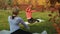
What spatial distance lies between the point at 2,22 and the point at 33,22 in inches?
24.3

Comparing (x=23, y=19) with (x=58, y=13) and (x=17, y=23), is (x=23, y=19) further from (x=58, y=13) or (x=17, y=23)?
(x=58, y=13)

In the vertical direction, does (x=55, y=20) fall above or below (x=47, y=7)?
below

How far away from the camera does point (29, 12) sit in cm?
441

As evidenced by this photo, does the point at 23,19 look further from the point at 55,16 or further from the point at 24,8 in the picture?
the point at 55,16

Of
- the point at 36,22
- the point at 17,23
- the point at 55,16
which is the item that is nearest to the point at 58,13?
the point at 55,16

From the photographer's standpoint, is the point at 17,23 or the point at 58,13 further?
the point at 58,13

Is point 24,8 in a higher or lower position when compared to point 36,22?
higher

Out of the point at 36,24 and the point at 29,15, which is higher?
the point at 29,15

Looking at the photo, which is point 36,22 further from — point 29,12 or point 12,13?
point 12,13

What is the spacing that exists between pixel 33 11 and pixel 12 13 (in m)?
0.46

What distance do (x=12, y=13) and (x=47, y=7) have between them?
0.74m

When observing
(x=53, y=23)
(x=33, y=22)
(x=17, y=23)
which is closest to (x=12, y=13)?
(x=17, y=23)

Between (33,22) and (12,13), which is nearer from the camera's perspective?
(12,13)

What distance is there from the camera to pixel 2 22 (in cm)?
437
